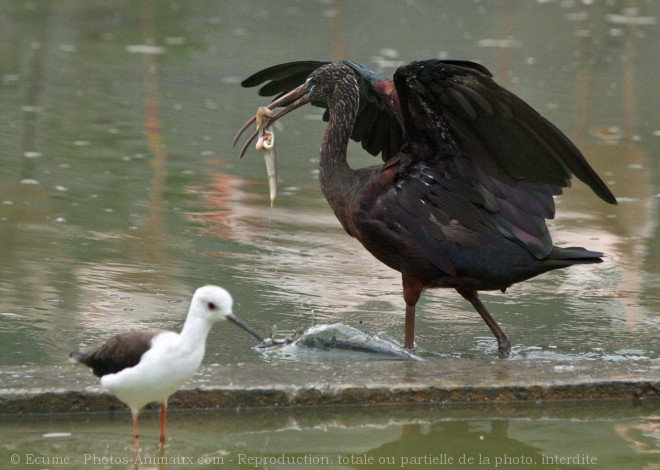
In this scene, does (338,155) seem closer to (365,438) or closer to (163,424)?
(365,438)

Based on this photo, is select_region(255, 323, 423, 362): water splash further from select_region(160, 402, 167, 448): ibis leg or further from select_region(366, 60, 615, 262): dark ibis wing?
select_region(160, 402, 167, 448): ibis leg

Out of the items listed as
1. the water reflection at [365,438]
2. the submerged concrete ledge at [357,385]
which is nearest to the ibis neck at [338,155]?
the submerged concrete ledge at [357,385]

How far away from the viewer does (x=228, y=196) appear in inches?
413

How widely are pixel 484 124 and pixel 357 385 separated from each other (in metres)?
1.52

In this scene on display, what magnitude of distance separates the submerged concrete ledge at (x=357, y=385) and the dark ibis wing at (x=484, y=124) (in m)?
0.99

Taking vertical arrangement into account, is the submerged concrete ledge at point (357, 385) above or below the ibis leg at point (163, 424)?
below

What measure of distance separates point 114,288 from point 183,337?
296 centimetres

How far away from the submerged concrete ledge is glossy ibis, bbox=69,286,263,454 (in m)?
0.59

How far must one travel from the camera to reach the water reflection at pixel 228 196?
24.1ft

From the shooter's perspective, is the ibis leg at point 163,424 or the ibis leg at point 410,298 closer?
the ibis leg at point 163,424

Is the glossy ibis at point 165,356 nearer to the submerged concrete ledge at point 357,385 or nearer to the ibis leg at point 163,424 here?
the ibis leg at point 163,424

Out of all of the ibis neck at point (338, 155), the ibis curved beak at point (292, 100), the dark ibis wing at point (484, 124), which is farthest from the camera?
the ibis curved beak at point (292, 100)

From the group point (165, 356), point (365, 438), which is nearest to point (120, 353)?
point (165, 356)

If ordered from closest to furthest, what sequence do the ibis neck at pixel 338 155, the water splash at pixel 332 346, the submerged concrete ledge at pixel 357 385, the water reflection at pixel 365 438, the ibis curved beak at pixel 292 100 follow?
the water reflection at pixel 365 438, the submerged concrete ledge at pixel 357 385, the water splash at pixel 332 346, the ibis neck at pixel 338 155, the ibis curved beak at pixel 292 100
